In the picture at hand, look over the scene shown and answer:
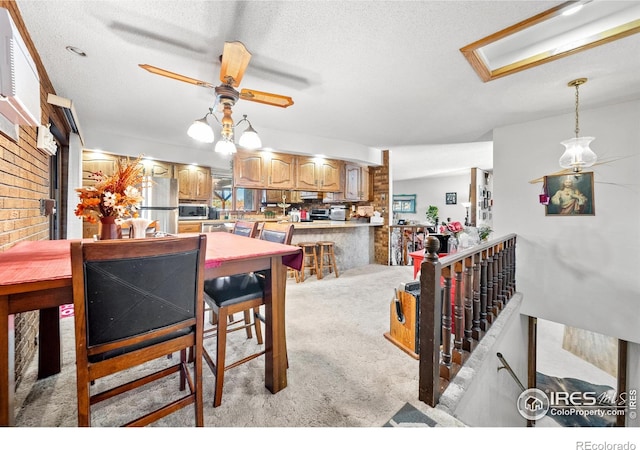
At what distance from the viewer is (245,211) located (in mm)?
6141

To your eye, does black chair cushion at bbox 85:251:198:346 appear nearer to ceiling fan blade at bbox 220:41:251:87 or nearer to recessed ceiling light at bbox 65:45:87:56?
ceiling fan blade at bbox 220:41:251:87

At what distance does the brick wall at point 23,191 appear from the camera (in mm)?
1539

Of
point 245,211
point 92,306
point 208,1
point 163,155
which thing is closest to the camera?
point 92,306

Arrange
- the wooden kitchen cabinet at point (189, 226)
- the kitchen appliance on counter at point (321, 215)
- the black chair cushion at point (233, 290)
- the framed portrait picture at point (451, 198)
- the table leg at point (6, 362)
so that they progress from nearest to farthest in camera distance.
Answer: the table leg at point (6, 362), the black chair cushion at point (233, 290), the wooden kitchen cabinet at point (189, 226), the kitchen appliance on counter at point (321, 215), the framed portrait picture at point (451, 198)

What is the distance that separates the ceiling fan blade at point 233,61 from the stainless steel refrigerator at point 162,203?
3.33 metres

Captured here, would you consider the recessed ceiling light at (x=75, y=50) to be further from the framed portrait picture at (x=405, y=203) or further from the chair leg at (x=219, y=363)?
Answer: the framed portrait picture at (x=405, y=203)

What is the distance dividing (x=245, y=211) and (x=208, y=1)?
4.87 metres

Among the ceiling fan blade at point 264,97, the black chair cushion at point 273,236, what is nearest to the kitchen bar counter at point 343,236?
the black chair cushion at point 273,236

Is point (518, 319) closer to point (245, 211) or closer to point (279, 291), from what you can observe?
point (279, 291)

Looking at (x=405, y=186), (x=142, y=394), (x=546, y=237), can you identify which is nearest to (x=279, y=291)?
(x=142, y=394)

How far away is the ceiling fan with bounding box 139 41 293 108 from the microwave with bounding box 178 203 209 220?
3571mm

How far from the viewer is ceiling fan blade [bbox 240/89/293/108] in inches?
77.6

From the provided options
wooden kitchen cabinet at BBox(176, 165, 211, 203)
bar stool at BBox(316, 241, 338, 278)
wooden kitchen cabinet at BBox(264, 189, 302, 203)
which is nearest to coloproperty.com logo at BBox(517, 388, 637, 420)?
bar stool at BBox(316, 241, 338, 278)

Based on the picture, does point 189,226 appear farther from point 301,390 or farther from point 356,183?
point 301,390
